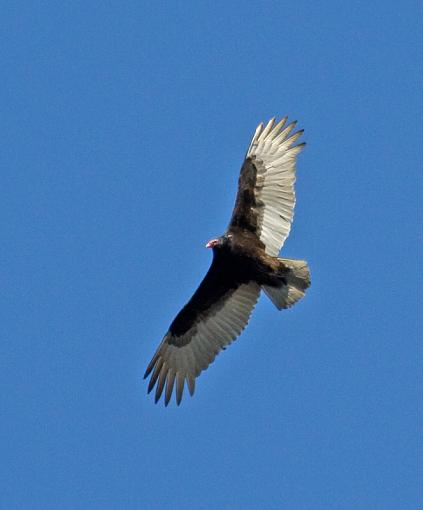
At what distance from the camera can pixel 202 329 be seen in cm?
1569

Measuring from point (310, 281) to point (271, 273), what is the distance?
564mm

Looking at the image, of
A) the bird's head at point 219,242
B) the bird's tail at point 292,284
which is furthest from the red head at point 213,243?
the bird's tail at point 292,284

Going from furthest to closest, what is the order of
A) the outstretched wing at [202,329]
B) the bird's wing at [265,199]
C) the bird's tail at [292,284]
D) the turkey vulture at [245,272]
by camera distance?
the outstretched wing at [202,329] < the bird's wing at [265,199] < the turkey vulture at [245,272] < the bird's tail at [292,284]

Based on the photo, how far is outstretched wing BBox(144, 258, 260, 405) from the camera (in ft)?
51.0

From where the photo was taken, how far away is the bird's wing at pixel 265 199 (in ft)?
49.8

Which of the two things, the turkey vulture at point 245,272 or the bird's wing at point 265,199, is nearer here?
the turkey vulture at point 245,272

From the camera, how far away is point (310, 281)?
14.7 m

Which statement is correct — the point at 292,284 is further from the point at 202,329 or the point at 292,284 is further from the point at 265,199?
the point at 202,329

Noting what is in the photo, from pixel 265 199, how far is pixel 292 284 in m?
1.31

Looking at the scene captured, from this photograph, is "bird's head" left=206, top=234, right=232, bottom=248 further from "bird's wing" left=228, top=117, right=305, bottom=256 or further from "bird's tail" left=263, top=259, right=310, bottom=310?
"bird's tail" left=263, top=259, right=310, bottom=310

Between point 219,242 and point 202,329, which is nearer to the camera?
point 219,242

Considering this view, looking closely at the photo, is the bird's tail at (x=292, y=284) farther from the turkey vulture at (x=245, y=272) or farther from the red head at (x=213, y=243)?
the red head at (x=213, y=243)

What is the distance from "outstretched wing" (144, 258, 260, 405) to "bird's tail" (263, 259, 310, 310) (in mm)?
613

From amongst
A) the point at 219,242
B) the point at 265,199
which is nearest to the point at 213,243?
the point at 219,242
